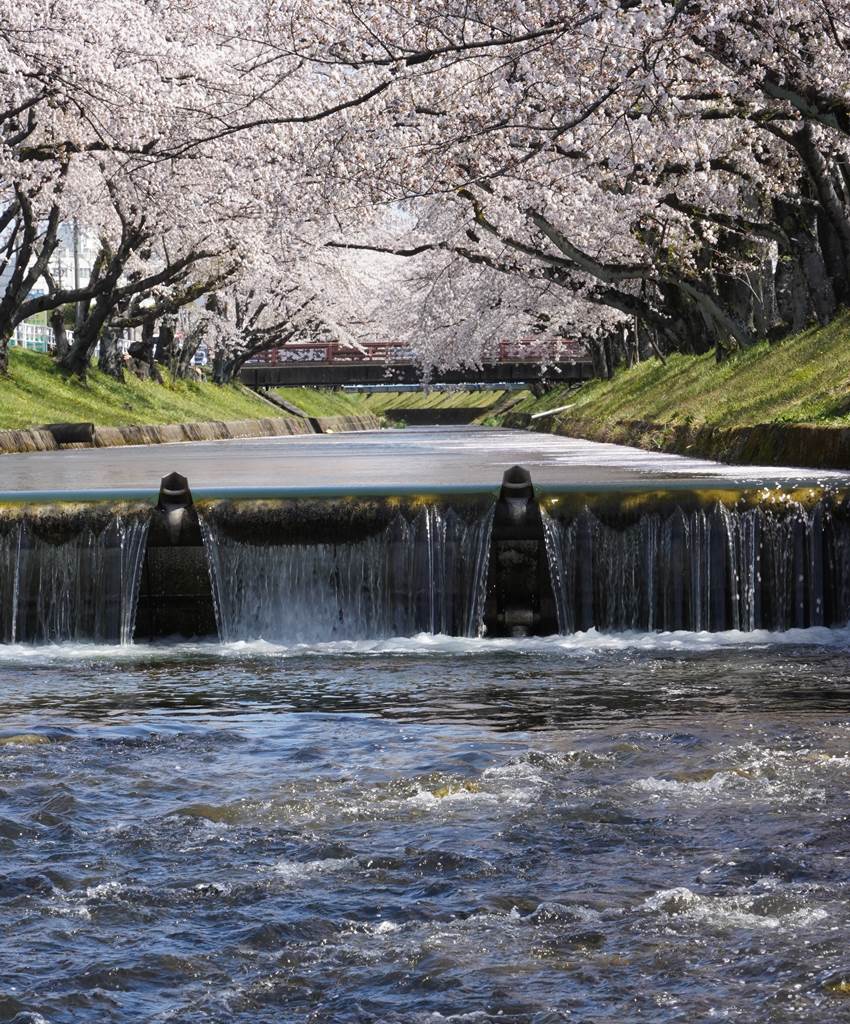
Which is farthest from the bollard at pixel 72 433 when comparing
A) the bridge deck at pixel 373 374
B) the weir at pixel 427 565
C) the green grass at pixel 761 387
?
the bridge deck at pixel 373 374

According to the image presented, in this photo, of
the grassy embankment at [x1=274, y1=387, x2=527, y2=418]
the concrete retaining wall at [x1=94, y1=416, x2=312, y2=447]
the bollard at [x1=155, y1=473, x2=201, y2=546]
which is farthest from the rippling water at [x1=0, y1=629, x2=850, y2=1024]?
the grassy embankment at [x1=274, y1=387, x2=527, y2=418]

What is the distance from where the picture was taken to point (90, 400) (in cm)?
4869

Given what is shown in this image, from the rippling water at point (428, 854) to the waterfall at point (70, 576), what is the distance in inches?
125

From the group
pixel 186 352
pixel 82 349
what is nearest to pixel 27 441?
pixel 82 349

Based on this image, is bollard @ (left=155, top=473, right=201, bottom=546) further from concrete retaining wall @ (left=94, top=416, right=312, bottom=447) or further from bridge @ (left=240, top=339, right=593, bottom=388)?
bridge @ (left=240, top=339, right=593, bottom=388)

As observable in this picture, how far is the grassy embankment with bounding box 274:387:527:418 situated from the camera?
97938 millimetres

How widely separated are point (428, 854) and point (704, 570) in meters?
7.86

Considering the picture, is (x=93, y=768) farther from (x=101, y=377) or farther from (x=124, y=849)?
(x=101, y=377)

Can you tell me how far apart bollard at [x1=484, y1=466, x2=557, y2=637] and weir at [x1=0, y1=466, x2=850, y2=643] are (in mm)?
12

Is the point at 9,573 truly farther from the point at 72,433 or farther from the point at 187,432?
the point at 187,432

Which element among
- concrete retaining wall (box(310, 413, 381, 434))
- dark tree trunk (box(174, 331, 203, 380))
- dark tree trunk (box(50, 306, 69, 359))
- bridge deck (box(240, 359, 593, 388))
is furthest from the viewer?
bridge deck (box(240, 359, 593, 388))

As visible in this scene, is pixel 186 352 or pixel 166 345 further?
pixel 166 345

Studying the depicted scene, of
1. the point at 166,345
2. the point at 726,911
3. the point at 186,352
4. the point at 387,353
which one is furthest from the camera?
the point at 387,353

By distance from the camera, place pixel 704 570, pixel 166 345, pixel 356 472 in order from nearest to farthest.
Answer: pixel 704 570
pixel 356 472
pixel 166 345
